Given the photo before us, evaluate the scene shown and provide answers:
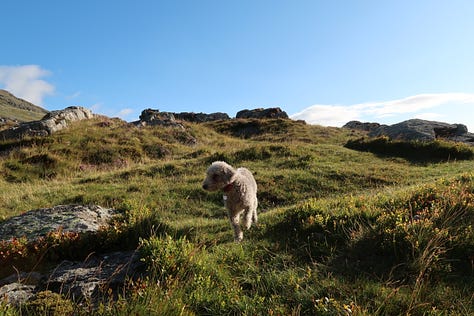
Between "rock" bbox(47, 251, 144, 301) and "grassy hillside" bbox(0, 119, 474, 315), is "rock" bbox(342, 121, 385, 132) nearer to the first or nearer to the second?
"grassy hillside" bbox(0, 119, 474, 315)

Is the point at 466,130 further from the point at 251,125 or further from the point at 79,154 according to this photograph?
the point at 79,154

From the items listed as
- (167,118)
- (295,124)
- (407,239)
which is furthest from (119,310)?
(295,124)

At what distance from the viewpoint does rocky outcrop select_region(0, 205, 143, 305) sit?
4812mm

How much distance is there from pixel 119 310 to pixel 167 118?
Result: 37.2 meters

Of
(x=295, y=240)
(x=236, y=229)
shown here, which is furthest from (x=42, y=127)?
(x=295, y=240)

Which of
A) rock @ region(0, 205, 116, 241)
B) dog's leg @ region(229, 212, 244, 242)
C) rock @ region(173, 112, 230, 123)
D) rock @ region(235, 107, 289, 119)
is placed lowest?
dog's leg @ region(229, 212, 244, 242)

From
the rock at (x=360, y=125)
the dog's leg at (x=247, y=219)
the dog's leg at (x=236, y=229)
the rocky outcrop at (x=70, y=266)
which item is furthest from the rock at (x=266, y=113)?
the rocky outcrop at (x=70, y=266)

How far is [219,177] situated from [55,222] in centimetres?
420

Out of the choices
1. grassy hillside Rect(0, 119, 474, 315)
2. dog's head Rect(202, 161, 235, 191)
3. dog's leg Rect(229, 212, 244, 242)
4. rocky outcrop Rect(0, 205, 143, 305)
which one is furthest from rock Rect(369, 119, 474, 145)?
rocky outcrop Rect(0, 205, 143, 305)

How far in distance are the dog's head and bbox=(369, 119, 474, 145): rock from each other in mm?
23884

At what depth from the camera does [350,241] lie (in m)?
6.28

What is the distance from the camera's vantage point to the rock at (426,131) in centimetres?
2806

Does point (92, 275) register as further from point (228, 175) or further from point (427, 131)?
point (427, 131)

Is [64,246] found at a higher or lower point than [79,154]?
lower
